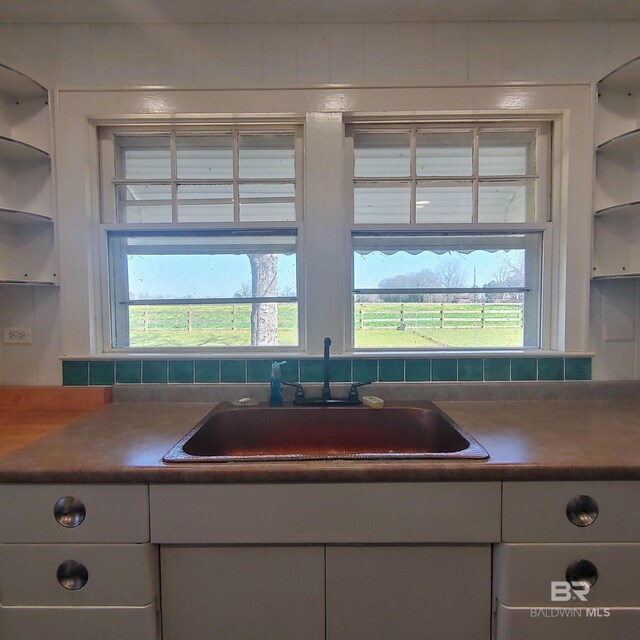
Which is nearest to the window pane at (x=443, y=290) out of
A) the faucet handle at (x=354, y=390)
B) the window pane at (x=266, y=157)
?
the faucet handle at (x=354, y=390)

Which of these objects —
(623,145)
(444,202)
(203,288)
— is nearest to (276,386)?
(203,288)

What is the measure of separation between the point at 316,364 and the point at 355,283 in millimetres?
420

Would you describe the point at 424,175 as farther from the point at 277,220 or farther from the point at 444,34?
the point at 277,220

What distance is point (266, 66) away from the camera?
144 centimetres

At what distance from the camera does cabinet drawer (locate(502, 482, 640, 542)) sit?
34.9 inches

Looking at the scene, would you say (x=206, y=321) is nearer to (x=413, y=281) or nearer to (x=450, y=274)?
(x=413, y=281)

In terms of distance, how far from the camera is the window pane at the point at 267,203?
1.55 meters

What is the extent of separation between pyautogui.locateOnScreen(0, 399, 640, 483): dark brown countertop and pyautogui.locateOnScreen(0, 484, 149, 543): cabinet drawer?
0.11 feet

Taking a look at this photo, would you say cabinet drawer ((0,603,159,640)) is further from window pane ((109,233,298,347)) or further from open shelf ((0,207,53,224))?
open shelf ((0,207,53,224))

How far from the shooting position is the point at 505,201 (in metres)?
1.56

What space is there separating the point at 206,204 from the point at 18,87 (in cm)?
86

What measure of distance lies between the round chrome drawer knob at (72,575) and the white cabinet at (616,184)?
6.88 feet

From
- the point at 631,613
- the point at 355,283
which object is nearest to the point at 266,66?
the point at 355,283

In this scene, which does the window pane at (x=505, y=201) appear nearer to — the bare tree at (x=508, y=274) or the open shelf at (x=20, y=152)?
the bare tree at (x=508, y=274)
